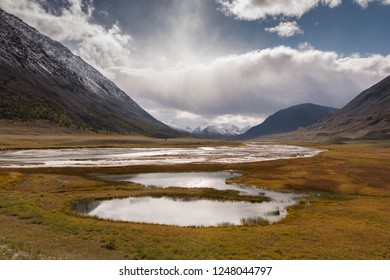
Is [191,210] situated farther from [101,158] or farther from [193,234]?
[101,158]

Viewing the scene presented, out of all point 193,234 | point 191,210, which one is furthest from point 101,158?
point 193,234

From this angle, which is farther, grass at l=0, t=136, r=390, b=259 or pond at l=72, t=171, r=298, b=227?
pond at l=72, t=171, r=298, b=227

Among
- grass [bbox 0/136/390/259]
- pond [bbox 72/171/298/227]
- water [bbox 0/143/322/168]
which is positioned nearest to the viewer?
grass [bbox 0/136/390/259]

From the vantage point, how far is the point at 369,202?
4719 cm

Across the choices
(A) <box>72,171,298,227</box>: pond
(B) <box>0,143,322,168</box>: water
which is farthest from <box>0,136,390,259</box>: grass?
(B) <box>0,143,322,168</box>: water

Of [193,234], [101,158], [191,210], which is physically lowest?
[191,210]

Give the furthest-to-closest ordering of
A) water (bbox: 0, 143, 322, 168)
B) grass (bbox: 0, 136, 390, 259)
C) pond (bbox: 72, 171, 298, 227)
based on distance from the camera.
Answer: water (bbox: 0, 143, 322, 168) → pond (bbox: 72, 171, 298, 227) → grass (bbox: 0, 136, 390, 259)

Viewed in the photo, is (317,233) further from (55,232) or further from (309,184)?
(309,184)

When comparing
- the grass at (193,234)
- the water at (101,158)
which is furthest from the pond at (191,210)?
the water at (101,158)

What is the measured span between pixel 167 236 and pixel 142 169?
61.6 m

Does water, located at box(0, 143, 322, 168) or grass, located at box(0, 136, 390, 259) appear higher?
water, located at box(0, 143, 322, 168)

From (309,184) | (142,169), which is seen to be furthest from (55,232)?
(142,169)

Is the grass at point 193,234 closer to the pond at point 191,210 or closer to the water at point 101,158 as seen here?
the pond at point 191,210

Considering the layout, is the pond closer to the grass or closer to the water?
the grass
